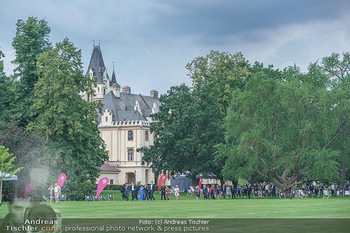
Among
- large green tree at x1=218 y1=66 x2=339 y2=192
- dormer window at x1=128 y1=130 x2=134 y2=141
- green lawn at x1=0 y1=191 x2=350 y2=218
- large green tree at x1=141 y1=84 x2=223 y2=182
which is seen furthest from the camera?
dormer window at x1=128 y1=130 x2=134 y2=141

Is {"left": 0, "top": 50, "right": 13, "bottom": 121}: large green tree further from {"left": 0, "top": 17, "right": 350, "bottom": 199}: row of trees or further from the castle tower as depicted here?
the castle tower

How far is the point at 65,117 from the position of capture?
1988 inches

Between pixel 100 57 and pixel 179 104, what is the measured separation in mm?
77083

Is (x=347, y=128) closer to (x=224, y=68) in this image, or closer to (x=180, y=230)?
(x=224, y=68)

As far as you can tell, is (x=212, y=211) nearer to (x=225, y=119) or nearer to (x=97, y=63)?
(x=225, y=119)

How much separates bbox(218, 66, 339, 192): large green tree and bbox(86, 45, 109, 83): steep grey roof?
8360 cm

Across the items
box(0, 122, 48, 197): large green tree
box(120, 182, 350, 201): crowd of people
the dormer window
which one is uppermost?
the dormer window

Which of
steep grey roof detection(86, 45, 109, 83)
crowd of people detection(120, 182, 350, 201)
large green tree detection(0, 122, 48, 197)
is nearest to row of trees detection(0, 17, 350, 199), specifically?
large green tree detection(0, 122, 48, 197)

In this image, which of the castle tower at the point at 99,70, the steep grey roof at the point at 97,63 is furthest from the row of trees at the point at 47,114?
the steep grey roof at the point at 97,63

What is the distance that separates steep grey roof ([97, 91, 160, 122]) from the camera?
115m

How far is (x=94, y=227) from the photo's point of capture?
17.7 m

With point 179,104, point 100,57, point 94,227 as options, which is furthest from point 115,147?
point 94,227

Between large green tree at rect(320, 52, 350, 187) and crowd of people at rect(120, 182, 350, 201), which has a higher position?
large green tree at rect(320, 52, 350, 187)

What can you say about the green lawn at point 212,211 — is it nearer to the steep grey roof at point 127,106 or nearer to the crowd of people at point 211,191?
the crowd of people at point 211,191
